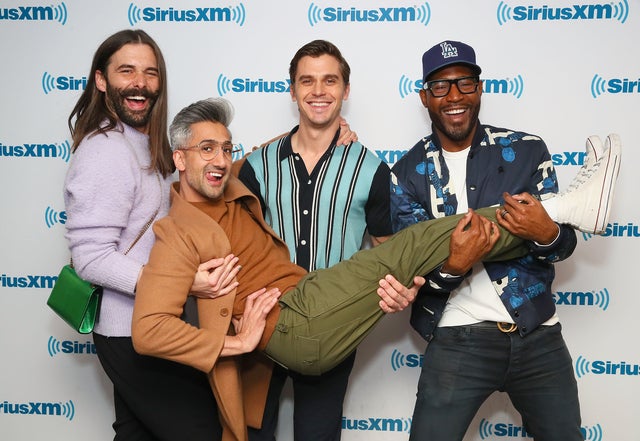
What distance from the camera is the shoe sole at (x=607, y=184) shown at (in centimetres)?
169

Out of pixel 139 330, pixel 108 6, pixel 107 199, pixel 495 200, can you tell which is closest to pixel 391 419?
→ pixel 495 200

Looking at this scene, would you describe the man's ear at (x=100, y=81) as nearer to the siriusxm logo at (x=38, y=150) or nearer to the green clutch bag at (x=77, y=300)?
the green clutch bag at (x=77, y=300)

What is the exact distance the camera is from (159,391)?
1781mm

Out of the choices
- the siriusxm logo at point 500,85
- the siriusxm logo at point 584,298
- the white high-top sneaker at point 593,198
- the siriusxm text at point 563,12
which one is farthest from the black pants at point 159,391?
the siriusxm text at point 563,12

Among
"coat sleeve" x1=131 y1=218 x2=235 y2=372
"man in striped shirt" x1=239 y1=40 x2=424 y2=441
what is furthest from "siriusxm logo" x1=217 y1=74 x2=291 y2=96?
Answer: "coat sleeve" x1=131 y1=218 x2=235 y2=372

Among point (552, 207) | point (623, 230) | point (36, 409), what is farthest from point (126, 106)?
point (623, 230)

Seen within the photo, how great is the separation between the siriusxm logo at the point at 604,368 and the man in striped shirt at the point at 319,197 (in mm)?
1147

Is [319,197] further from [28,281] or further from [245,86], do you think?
[28,281]

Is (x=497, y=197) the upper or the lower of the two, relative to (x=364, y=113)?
lower

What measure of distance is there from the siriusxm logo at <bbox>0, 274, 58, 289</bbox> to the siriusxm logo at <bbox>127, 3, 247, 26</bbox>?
1.20 m

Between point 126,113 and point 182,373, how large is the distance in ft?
2.82

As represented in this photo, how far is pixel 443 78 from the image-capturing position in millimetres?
1886

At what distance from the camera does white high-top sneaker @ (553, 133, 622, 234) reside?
169 cm

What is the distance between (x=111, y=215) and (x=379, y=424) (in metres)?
1.56
